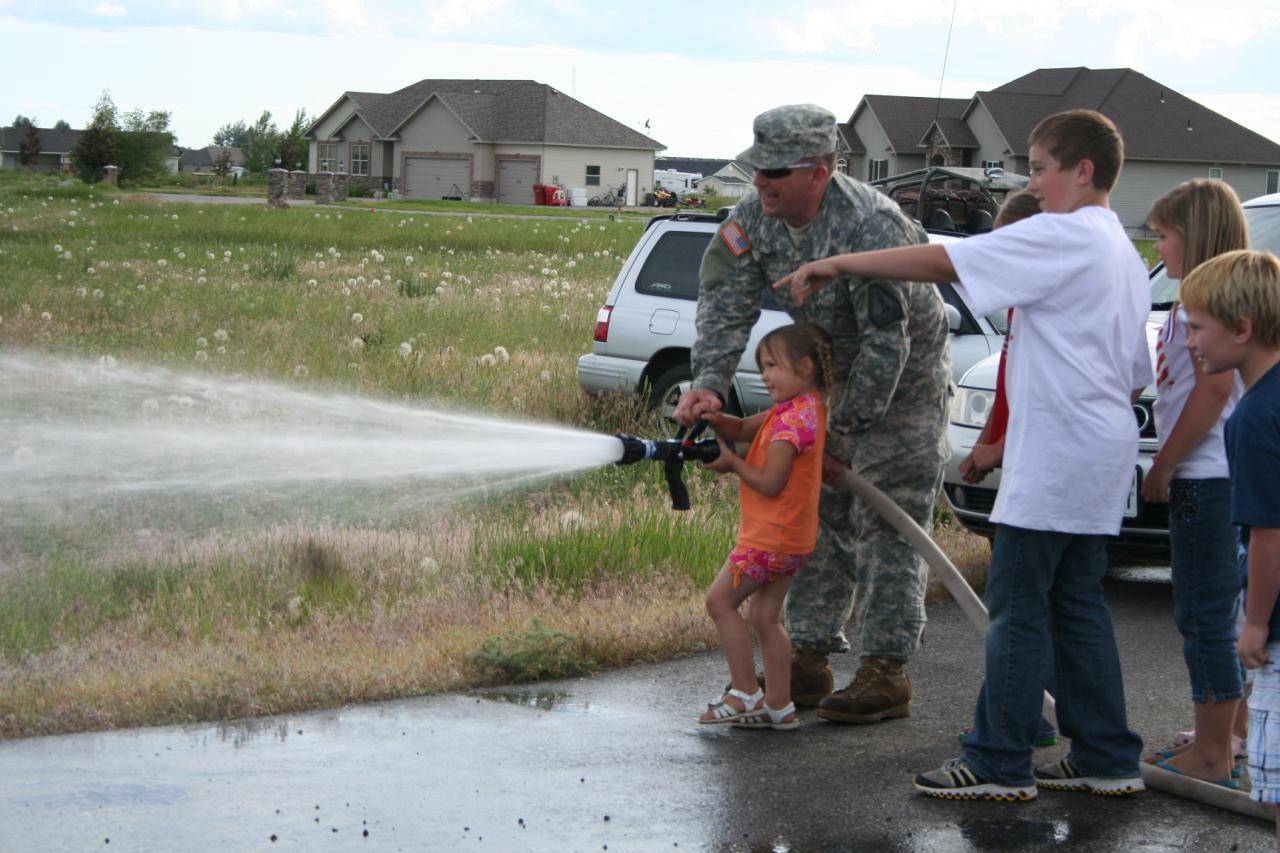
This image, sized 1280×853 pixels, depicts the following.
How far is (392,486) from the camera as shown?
31.8 ft

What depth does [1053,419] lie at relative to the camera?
14.4 ft

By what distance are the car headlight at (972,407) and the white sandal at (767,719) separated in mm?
2711

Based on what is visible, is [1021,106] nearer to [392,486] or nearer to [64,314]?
[64,314]

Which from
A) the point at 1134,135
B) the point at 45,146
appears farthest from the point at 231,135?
the point at 1134,135

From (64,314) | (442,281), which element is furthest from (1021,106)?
(64,314)

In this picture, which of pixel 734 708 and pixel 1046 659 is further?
pixel 734 708

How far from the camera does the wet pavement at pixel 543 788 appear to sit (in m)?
4.28

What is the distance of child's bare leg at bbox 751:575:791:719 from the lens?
17.0ft

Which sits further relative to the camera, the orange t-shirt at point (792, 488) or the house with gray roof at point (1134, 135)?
the house with gray roof at point (1134, 135)

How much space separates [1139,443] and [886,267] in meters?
2.52

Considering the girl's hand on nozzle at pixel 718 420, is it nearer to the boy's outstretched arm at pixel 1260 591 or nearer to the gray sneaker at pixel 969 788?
the gray sneaker at pixel 969 788

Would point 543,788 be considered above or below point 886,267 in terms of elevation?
below

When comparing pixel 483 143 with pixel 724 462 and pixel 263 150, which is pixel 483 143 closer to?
pixel 263 150

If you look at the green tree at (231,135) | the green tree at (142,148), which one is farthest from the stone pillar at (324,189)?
the green tree at (231,135)
